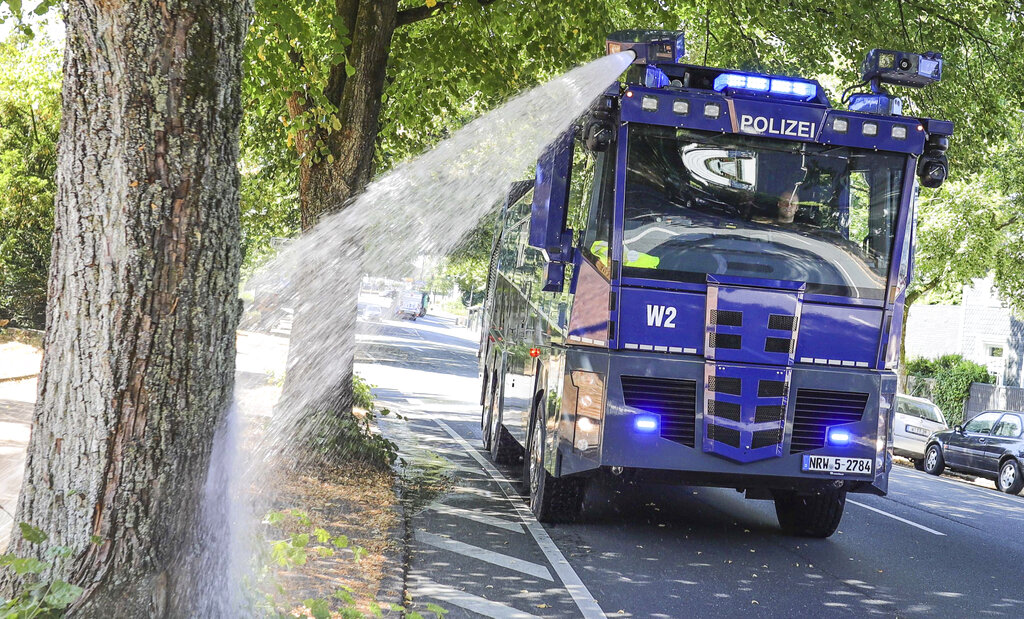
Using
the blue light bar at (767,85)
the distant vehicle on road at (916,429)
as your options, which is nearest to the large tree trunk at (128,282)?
the blue light bar at (767,85)

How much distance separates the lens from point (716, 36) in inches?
543

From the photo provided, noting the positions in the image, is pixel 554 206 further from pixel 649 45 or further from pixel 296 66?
pixel 296 66

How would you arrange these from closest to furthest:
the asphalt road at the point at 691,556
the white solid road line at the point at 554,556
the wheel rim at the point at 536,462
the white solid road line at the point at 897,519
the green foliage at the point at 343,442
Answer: the white solid road line at the point at 554,556, the asphalt road at the point at 691,556, the wheel rim at the point at 536,462, the green foliage at the point at 343,442, the white solid road line at the point at 897,519

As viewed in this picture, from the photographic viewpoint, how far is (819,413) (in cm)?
728

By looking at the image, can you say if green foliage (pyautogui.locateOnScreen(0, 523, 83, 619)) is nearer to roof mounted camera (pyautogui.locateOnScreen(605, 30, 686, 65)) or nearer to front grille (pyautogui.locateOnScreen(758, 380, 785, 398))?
front grille (pyautogui.locateOnScreen(758, 380, 785, 398))

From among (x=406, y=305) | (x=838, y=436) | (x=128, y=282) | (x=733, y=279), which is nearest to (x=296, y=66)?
(x=733, y=279)

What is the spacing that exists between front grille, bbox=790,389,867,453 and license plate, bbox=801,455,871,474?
3.7 inches

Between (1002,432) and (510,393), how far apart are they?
11.1 metres

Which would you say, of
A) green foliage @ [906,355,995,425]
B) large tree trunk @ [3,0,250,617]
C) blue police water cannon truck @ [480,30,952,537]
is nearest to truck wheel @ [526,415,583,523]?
blue police water cannon truck @ [480,30,952,537]

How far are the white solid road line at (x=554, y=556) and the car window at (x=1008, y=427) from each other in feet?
34.8

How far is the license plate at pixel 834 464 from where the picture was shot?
720 centimetres

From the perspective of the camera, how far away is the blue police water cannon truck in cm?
709

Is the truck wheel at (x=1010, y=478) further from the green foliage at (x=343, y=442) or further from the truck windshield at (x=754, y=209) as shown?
the green foliage at (x=343, y=442)

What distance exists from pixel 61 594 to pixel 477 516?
547 cm
